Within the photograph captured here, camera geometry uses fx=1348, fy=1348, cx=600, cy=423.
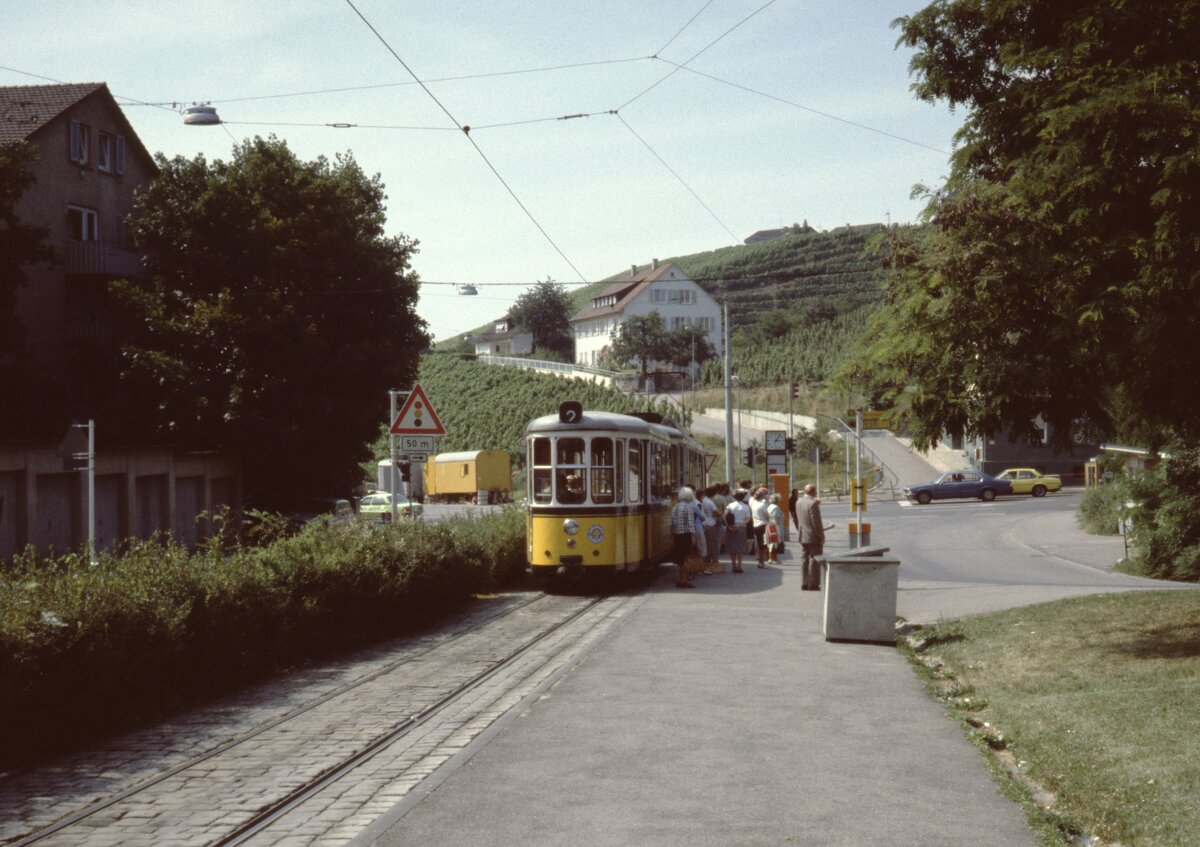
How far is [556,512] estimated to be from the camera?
22312mm

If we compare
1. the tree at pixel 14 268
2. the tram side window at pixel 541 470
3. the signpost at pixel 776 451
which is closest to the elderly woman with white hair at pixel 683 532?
the tram side window at pixel 541 470

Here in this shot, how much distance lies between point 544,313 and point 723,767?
12834 centimetres

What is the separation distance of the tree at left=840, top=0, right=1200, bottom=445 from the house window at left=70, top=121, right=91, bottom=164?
119 ft

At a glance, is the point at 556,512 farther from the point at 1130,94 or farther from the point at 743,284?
the point at 743,284

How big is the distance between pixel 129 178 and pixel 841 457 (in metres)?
43.3

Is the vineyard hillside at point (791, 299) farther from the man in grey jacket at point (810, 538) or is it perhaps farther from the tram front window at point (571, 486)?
the tram front window at point (571, 486)

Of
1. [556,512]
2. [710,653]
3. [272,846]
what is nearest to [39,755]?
[272,846]

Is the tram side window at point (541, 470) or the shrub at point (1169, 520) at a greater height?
the tram side window at point (541, 470)

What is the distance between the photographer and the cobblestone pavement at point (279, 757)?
715 cm

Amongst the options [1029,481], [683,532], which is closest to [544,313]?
[1029,481]

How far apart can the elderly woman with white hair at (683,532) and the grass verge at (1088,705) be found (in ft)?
23.4

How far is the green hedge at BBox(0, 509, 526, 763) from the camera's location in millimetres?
9141

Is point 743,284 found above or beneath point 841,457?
above

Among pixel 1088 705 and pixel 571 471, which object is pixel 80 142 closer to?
pixel 571 471
